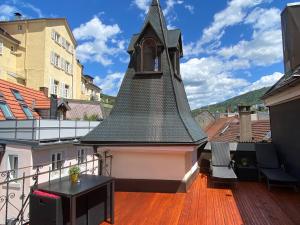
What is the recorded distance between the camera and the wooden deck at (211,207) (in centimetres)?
545

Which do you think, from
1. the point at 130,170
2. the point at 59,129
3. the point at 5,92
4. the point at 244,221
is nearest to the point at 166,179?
the point at 130,170

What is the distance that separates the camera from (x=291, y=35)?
9.54m

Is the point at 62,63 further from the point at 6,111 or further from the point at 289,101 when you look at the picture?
the point at 289,101

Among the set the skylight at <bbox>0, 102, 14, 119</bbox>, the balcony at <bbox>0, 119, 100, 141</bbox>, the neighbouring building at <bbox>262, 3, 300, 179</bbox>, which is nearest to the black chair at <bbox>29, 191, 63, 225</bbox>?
the neighbouring building at <bbox>262, 3, 300, 179</bbox>

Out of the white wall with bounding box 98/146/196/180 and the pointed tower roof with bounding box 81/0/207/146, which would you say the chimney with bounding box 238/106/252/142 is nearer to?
the pointed tower roof with bounding box 81/0/207/146

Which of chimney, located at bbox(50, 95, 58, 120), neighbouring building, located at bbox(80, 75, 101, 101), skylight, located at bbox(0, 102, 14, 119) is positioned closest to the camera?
skylight, located at bbox(0, 102, 14, 119)

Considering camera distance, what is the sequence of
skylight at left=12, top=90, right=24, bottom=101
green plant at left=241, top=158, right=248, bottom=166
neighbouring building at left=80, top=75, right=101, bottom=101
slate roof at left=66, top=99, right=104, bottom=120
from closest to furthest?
green plant at left=241, top=158, right=248, bottom=166 < skylight at left=12, top=90, right=24, bottom=101 < slate roof at left=66, top=99, right=104, bottom=120 < neighbouring building at left=80, top=75, right=101, bottom=101

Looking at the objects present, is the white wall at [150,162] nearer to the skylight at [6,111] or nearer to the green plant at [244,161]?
the green plant at [244,161]

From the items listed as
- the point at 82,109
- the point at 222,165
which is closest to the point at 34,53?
the point at 82,109

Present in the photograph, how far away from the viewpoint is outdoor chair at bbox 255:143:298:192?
25.2 feet

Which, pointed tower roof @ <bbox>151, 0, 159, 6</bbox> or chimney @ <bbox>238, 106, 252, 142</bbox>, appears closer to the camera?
pointed tower roof @ <bbox>151, 0, 159, 6</bbox>

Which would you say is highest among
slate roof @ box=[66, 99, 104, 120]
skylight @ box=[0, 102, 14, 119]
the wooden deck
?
slate roof @ box=[66, 99, 104, 120]

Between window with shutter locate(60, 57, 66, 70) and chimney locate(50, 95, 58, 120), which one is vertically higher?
window with shutter locate(60, 57, 66, 70)

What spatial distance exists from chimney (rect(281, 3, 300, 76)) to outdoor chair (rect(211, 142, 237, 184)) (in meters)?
3.90
